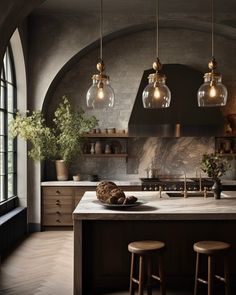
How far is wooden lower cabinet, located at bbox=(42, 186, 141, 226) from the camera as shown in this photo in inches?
302

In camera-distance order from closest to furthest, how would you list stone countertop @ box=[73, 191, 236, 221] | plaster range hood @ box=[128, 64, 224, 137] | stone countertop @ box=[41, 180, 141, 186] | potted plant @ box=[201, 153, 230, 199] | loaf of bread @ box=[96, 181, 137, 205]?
1. stone countertop @ box=[73, 191, 236, 221]
2. loaf of bread @ box=[96, 181, 137, 205]
3. potted plant @ box=[201, 153, 230, 199]
4. stone countertop @ box=[41, 180, 141, 186]
5. plaster range hood @ box=[128, 64, 224, 137]

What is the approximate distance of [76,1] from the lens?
706cm

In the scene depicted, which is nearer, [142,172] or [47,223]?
[47,223]

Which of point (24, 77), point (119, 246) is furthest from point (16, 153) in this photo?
point (119, 246)

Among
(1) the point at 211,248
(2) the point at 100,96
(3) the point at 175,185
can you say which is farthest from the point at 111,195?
(3) the point at 175,185

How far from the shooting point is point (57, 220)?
777 cm

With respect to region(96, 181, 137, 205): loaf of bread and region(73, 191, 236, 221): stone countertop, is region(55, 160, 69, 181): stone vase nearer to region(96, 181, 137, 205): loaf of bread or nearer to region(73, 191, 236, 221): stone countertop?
region(73, 191, 236, 221): stone countertop

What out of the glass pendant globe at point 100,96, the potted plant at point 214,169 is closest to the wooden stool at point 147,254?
the potted plant at point 214,169

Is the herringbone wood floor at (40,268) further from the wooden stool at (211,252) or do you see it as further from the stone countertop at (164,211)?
the stone countertop at (164,211)

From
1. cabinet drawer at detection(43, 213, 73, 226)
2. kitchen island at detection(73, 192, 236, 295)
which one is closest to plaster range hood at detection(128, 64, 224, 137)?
cabinet drawer at detection(43, 213, 73, 226)

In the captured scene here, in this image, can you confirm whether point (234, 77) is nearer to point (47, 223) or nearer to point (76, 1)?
point (76, 1)

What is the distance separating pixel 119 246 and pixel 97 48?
16.1 feet

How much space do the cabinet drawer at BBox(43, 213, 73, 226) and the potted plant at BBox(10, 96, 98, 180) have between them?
0.91 meters

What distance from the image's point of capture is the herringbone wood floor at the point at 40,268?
15.4 feet
